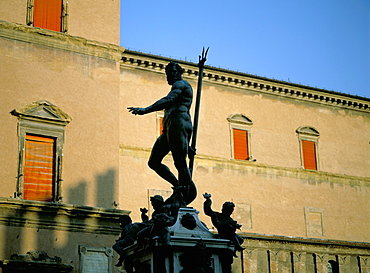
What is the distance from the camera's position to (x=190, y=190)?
1035 cm

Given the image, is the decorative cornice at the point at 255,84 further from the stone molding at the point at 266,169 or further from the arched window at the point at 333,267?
the arched window at the point at 333,267

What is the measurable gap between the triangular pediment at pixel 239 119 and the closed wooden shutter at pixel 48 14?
319 inches

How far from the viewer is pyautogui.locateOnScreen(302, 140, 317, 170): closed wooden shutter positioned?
29766 millimetres

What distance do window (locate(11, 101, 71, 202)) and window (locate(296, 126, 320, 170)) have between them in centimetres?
1113

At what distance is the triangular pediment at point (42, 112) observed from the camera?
2152 centimetres

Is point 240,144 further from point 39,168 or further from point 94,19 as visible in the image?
point 39,168

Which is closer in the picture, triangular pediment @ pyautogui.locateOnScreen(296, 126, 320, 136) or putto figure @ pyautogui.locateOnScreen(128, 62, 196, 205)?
putto figure @ pyautogui.locateOnScreen(128, 62, 196, 205)

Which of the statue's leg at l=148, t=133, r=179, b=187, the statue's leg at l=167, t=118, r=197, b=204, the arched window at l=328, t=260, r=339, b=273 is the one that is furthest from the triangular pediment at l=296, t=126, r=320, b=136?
the statue's leg at l=167, t=118, r=197, b=204

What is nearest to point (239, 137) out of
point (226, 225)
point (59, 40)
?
point (59, 40)

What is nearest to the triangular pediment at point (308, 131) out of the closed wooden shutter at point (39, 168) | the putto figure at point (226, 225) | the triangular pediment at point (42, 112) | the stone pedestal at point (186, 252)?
the triangular pediment at point (42, 112)

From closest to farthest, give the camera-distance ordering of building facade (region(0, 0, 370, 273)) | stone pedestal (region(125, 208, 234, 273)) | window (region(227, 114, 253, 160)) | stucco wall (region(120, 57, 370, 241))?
stone pedestal (region(125, 208, 234, 273)), building facade (region(0, 0, 370, 273)), stucco wall (region(120, 57, 370, 241)), window (region(227, 114, 253, 160))

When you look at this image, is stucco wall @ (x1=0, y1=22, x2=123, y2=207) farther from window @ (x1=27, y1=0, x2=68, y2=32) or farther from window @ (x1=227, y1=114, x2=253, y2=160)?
window @ (x1=227, y1=114, x2=253, y2=160)

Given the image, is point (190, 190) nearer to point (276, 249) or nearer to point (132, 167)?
point (132, 167)

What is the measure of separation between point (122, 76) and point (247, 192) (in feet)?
20.8
